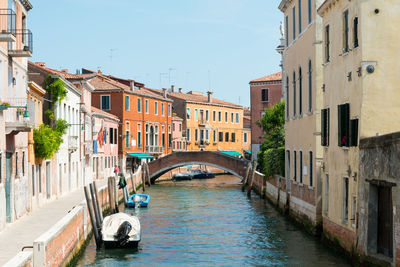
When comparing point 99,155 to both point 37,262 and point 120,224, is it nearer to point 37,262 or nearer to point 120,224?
point 120,224

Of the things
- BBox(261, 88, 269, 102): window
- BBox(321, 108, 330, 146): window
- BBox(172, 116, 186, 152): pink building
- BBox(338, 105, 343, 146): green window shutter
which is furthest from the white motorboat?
BBox(172, 116, 186, 152): pink building

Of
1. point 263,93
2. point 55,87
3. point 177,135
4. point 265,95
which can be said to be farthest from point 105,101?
point 55,87

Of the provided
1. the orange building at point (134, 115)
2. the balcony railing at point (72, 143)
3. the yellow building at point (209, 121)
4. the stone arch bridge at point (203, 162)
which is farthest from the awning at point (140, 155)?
the balcony railing at point (72, 143)

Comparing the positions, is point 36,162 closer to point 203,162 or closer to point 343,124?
point 343,124

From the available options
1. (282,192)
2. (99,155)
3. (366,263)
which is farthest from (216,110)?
(366,263)

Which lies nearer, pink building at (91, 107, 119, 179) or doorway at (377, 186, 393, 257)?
doorway at (377, 186, 393, 257)

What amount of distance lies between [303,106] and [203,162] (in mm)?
24900

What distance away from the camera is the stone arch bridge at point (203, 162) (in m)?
44.5

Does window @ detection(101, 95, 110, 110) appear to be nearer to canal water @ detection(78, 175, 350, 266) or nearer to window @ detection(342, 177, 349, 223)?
canal water @ detection(78, 175, 350, 266)

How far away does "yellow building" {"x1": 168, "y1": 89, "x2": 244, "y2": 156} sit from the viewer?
62219 millimetres

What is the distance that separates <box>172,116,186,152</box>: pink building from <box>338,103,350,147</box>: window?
4469cm

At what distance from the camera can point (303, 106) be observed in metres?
20.9

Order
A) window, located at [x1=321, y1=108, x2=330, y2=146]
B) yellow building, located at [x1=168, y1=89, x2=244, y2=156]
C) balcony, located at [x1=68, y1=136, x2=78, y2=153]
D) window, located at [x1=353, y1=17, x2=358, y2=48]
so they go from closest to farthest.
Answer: window, located at [x1=353, y1=17, x2=358, y2=48] → window, located at [x1=321, y1=108, x2=330, y2=146] → balcony, located at [x1=68, y1=136, x2=78, y2=153] → yellow building, located at [x1=168, y1=89, x2=244, y2=156]

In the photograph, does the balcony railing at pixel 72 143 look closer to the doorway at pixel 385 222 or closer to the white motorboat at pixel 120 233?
the white motorboat at pixel 120 233
